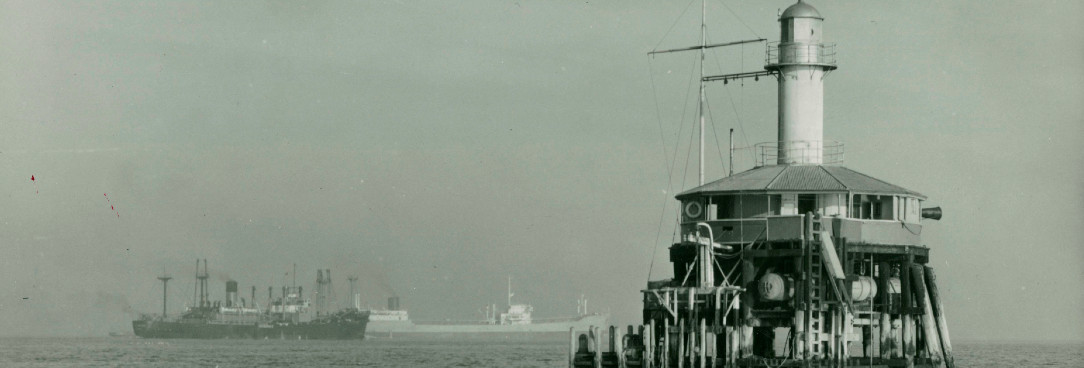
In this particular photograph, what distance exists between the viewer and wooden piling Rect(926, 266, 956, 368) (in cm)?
5703

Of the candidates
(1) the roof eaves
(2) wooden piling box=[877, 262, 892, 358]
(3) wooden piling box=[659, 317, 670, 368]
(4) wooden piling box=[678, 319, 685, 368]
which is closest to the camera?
(4) wooden piling box=[678, 319, 685, 368]

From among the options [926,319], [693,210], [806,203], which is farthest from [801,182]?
[926,319]

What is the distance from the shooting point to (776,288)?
5350 cm

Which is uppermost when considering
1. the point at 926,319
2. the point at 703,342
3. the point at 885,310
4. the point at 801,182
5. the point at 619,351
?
the point at 801,182

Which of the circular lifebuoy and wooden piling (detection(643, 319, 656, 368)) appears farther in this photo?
the circular lifebuoy

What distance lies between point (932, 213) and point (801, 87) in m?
7.62

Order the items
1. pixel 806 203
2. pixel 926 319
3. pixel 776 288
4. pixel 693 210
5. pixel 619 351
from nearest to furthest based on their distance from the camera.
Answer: pixel 776 288 → pixel 619 351 → pixel 926 319 → pixel 806 203 → pixel 693 210

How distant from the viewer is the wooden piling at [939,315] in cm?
5703

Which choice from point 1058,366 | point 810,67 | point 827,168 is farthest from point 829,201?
point 1058,366

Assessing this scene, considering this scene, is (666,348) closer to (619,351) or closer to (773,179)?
(619,351)

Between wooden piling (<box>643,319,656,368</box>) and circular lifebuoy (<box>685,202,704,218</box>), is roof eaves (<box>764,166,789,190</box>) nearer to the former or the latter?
circular lifebuoy (<box>685,202,704,218</box>)

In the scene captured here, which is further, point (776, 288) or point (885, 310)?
point (885, 310)

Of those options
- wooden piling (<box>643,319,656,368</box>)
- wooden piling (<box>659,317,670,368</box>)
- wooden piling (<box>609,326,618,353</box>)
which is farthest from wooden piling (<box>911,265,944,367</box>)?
wooden piling (<box>609,326,618,353</box>)

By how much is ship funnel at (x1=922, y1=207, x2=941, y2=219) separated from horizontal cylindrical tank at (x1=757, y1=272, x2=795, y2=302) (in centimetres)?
1102
